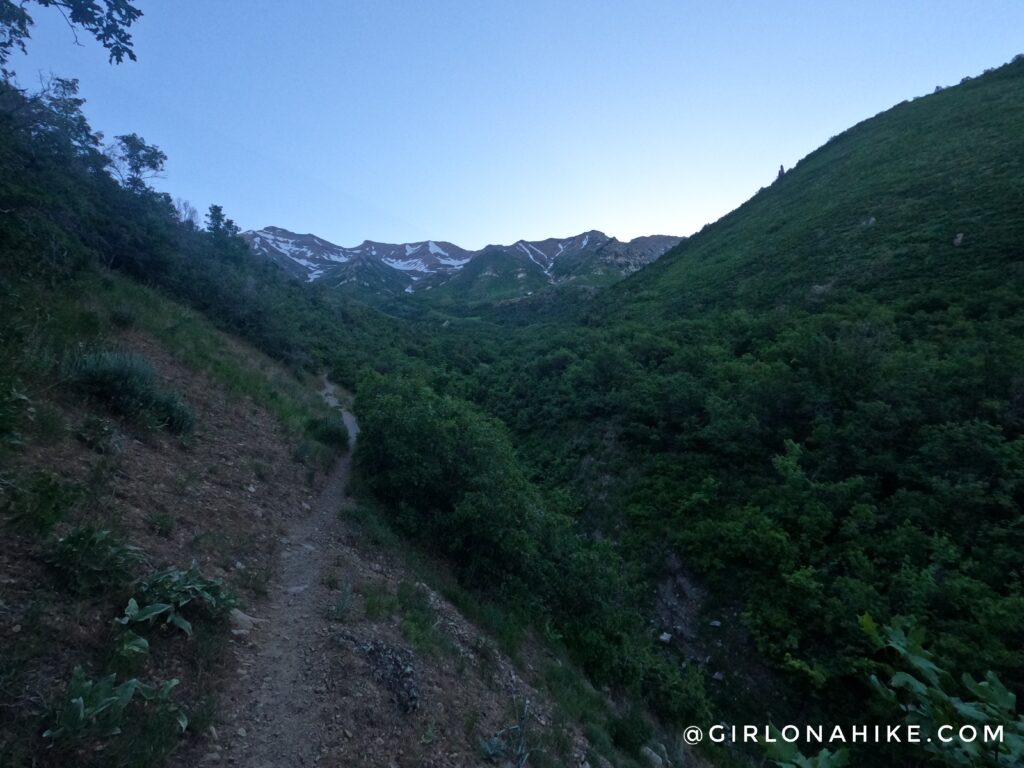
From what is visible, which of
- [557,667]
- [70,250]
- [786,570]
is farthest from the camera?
[70,250]

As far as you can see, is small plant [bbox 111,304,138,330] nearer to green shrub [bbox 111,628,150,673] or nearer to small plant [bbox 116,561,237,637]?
small plant [bbox 116,561,237,637]

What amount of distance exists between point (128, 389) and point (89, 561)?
4.53 m

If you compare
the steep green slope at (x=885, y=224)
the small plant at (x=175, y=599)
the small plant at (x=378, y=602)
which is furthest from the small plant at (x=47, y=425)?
the steep green slope at (x=885, y=224)

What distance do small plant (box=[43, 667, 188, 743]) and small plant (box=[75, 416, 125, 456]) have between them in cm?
378

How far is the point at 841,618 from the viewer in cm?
768

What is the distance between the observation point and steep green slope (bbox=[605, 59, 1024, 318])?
1852 centimetres

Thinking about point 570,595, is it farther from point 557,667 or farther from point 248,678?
point 248,678

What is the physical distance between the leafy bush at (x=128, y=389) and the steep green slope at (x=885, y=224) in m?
22.0

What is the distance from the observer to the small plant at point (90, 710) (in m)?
2.76

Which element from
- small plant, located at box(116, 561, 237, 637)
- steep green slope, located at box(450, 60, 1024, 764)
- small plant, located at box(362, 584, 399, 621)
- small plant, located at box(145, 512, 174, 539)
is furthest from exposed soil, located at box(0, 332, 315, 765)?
steep green slope, located at box(450, 60, 1024, 764)

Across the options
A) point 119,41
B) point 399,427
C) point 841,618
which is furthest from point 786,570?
point 119,41

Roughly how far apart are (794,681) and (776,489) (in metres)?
3.89

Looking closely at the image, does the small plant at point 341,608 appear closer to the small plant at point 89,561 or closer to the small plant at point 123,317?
the small plant at point 89,561

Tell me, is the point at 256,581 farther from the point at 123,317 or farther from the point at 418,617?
the point at 123,317
